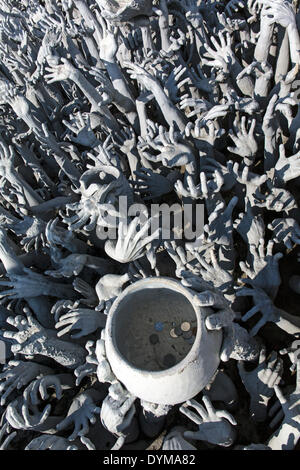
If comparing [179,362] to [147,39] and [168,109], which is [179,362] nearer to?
[168,109]

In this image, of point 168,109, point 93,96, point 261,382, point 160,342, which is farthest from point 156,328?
point 93,96

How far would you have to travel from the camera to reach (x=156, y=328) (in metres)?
1.88

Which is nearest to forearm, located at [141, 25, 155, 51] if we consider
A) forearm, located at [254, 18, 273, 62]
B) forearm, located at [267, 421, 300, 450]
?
forearm, located at [254, 18, 273, 62]

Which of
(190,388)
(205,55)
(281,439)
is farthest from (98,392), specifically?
(205,55)

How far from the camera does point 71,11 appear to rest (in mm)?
3877

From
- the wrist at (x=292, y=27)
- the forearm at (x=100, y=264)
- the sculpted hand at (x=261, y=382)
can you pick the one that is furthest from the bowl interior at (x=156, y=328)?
the wrist at (x=292, y=27)

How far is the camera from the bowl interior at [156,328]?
67.2 inches

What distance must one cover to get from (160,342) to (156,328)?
76 millimetres

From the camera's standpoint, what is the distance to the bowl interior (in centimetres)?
171

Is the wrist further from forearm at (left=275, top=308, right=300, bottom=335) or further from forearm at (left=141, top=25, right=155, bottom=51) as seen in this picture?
forearm at (left=275, top=308, right=300, bottom=335)

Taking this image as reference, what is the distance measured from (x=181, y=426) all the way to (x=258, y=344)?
24.9 inches

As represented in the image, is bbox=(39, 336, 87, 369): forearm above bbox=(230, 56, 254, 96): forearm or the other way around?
the other way around

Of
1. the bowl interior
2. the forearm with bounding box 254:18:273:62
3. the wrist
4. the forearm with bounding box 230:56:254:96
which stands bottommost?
the bowl interior

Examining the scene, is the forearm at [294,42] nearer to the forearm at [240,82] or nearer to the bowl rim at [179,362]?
the forearm at [240,82]
